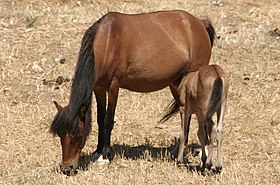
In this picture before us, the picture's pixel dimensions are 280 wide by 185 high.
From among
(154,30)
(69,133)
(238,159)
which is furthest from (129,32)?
(238,159)

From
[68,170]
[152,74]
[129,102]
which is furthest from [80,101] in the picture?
[129,102]

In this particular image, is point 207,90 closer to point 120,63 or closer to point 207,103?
point 207,103

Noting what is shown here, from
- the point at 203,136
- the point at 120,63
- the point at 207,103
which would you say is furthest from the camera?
the point at 120,63

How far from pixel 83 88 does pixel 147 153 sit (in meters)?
1.19

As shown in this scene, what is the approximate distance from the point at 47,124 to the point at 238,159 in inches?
98.2

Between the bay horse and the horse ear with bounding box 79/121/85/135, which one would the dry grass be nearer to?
the bay horse

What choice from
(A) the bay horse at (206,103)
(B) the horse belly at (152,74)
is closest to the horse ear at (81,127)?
Answer: (B) the horse belly at (152,74)

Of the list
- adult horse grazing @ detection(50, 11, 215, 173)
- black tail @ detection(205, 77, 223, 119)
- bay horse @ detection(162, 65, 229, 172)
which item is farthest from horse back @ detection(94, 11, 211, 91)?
black tail @ detection(205, 77, 223, 119)

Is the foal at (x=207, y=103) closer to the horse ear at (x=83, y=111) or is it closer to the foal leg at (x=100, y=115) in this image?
the foal leg at (x=100, y=115)

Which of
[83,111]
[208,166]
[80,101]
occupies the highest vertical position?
[80,101]

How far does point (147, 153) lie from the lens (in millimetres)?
7242

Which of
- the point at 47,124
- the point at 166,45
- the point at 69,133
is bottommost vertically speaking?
the point at 47,124

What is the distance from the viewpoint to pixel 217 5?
1470 centimetres

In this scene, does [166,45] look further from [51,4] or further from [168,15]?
[51,4]
